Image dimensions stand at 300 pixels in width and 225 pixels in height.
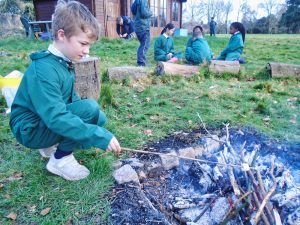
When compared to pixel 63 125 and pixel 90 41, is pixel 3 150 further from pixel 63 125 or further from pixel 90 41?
pixel 90 41

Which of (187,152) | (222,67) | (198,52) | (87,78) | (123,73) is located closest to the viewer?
(187,152)

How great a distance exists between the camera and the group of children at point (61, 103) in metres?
2.00

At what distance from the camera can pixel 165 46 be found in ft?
27.0

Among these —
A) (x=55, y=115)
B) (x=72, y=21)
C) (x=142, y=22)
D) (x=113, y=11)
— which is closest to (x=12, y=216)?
(x=55, y=115)

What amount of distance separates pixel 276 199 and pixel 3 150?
2.68 metres

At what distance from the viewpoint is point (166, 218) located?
210 centimetres

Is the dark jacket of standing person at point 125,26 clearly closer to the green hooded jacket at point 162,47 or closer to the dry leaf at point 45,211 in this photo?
the green hooded jacket at point 162,47

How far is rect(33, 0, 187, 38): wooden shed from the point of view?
15891mm

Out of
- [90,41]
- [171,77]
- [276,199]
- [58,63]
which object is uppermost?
[90,41]

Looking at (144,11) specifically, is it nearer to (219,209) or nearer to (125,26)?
(219,209)

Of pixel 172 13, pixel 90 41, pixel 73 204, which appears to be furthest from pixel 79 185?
pixel 172 13

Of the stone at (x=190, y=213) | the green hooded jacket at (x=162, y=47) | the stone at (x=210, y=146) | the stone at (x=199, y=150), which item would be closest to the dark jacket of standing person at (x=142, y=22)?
the green hooded jacket at (x=162, y=47)

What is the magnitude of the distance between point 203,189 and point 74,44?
1.66 meters

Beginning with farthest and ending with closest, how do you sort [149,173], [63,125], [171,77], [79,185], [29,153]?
1. [171,77]
2. [29,153]
3. [149,173]
4. [79,185]
5. [63,125]
